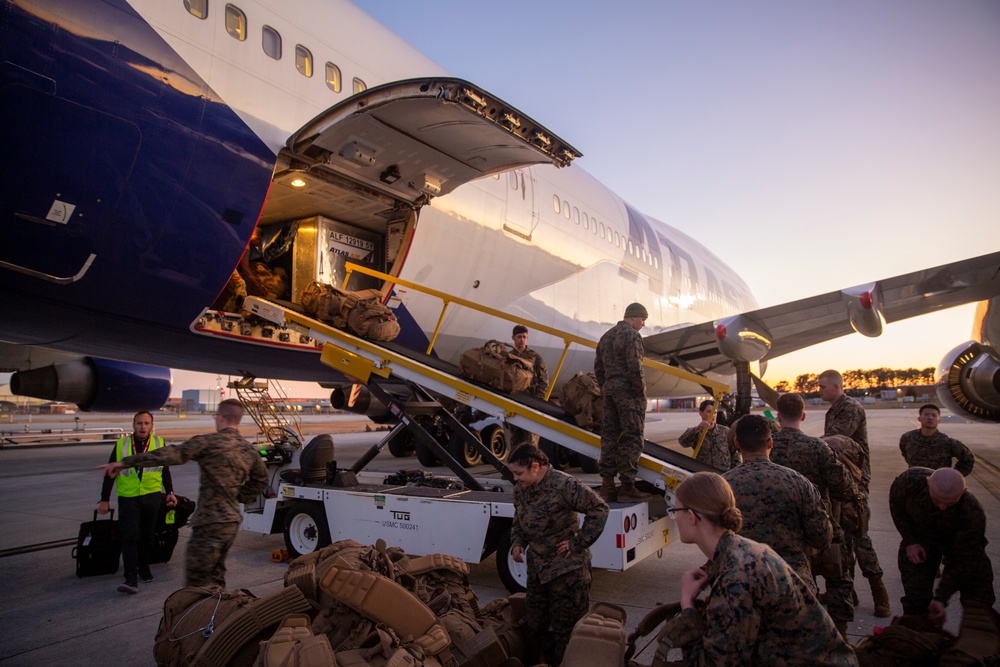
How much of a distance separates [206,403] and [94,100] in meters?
103

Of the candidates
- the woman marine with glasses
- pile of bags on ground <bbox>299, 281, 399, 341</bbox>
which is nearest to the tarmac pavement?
the woman marine with glasses

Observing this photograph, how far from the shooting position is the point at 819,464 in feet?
13.0

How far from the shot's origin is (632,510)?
16.0ft

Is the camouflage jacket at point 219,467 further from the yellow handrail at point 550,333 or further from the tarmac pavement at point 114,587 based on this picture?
Answer: the yellow handrail at point 550,333

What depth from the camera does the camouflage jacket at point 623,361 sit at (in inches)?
207

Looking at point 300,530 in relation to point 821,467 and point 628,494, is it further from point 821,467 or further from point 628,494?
point 821,467

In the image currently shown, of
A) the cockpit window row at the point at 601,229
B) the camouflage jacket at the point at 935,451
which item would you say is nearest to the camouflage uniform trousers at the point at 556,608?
the camouflage jacket at the point at 935,451

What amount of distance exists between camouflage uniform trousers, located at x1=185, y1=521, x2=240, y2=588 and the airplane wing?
8.08m

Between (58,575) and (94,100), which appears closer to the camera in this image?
(94,100)

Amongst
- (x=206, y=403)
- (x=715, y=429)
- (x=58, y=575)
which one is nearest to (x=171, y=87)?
(x=58, y=575)

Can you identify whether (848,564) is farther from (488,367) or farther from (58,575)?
(58,575)

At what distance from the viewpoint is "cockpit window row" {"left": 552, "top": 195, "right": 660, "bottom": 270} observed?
10992 mm

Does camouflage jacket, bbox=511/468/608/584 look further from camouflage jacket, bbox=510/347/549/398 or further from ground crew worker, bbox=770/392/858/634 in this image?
camouflage jacket, bbox=510/347/549/398

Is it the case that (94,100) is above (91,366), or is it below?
above
